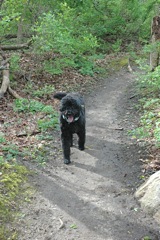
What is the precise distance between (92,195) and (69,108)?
1.84 meters

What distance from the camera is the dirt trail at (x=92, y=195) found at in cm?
389

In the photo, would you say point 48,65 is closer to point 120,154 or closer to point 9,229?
point 120,154

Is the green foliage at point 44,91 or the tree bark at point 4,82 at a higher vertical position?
the tree bark at point 4,82

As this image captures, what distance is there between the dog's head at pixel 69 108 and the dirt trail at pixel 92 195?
3.26ft

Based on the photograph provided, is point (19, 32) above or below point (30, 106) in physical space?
above

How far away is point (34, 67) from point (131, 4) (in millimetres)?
11301

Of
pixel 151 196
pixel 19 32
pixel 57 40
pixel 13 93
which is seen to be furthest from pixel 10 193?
pixel 19 32

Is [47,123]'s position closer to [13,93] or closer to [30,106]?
[30,106]

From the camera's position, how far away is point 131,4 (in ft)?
65.9

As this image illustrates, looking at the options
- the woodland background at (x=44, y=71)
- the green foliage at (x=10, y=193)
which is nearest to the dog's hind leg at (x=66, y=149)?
the woodland background at (x=44, y=71)

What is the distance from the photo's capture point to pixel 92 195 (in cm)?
476

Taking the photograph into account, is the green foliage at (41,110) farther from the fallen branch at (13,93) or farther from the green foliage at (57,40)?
the green foliage at (57,40)

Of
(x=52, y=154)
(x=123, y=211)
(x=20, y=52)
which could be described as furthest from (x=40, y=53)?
(x=123, y=211)

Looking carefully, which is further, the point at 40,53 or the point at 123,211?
the point at 40,53
